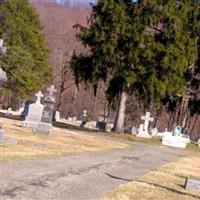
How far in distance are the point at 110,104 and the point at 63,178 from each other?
1267 inches

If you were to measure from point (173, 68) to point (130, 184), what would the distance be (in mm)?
25338

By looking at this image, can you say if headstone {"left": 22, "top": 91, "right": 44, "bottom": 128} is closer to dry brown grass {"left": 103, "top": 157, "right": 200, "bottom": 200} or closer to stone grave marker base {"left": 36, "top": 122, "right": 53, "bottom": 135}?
stone grave marker base {"left": 36, "top": 122, "right": 53, "bottom": 135}

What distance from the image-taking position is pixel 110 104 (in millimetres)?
43688

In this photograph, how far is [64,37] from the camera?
105750 mm

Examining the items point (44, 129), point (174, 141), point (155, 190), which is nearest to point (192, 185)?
point (155, 190)

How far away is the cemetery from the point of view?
1191cm

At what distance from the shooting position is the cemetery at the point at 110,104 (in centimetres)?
1191

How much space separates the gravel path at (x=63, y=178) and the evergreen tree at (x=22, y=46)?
35.5 metres

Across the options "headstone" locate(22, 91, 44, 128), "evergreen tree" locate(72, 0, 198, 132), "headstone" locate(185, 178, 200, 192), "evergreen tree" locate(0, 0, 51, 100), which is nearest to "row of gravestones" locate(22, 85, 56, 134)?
"headstone" locate(22, 91, 44, 128)

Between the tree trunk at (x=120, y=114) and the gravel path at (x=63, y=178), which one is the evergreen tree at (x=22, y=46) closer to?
the tree trunk at (x=120, y=114)

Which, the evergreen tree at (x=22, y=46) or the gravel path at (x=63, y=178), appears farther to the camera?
the evergreen tree at (x=22, y=46)

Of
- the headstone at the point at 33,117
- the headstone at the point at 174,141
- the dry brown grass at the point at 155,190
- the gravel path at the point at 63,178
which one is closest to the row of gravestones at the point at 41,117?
the headstone at the point at 33,117

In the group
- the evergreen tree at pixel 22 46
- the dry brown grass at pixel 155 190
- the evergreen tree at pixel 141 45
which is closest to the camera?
the dry brown grass at pixel 155 190

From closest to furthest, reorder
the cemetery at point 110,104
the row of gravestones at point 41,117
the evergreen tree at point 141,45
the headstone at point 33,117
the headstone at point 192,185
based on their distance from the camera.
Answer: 1. the cemetery at point 110,104
2. the headstone at point 192,185
3. the row of gravestones at point 41,117
4. the headstone at point 33,117
5. the evergreen tree at point 141,45
